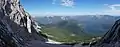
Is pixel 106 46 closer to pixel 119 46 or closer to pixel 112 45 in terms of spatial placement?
pixel 112 45

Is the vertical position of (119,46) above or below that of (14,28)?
above

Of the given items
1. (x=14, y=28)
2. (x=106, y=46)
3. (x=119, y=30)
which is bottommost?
(x=14, y=28)

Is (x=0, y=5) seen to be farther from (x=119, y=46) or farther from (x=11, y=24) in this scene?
(x=119, y=46)

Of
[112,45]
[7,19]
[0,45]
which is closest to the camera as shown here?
[0,45]

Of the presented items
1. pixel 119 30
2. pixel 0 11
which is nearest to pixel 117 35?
pixel 119 30

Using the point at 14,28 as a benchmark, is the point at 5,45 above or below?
above

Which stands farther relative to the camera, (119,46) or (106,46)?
(106,46)

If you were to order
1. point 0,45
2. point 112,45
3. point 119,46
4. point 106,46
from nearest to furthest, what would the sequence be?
point 0,45
point 119,46
point 112,45
point 106,46

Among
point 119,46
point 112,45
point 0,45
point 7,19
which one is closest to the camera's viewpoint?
point 0,45

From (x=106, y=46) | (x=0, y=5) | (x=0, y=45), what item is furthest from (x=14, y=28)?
(x=0, y=45)
